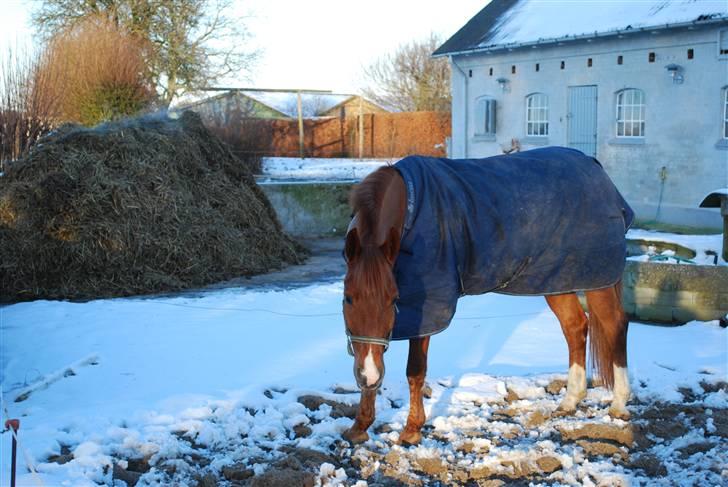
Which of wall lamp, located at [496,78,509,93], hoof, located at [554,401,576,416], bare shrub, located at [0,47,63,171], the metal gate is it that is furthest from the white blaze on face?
wall lamp, located at [496,78,509,93]

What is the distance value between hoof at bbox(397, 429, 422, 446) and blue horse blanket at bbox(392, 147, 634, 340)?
A: 0.58m

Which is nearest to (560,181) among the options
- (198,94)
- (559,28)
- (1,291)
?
(1,291)

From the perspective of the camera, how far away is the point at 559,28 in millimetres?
16938

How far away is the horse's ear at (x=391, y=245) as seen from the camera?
3.49 meters

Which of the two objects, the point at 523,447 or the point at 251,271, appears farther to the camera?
the point at 251,271

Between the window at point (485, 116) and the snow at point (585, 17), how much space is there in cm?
153

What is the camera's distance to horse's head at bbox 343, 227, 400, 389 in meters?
3.43

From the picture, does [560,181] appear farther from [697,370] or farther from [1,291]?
[1,291]

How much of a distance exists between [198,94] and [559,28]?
52.4ft

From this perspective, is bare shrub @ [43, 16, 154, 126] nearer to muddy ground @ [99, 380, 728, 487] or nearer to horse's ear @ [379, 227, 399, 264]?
muddy ground @ [99, 380, 728, 487]

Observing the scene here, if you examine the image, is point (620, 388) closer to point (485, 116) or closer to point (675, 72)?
point (675, 72)

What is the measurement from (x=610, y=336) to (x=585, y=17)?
13812 millimetres

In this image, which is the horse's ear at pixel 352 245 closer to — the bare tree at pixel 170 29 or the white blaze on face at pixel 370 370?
the white blaze on face at pixel 370 370

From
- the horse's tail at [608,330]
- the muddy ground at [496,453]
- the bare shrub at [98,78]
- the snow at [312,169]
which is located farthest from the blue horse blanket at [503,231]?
the snow at [312,169]
